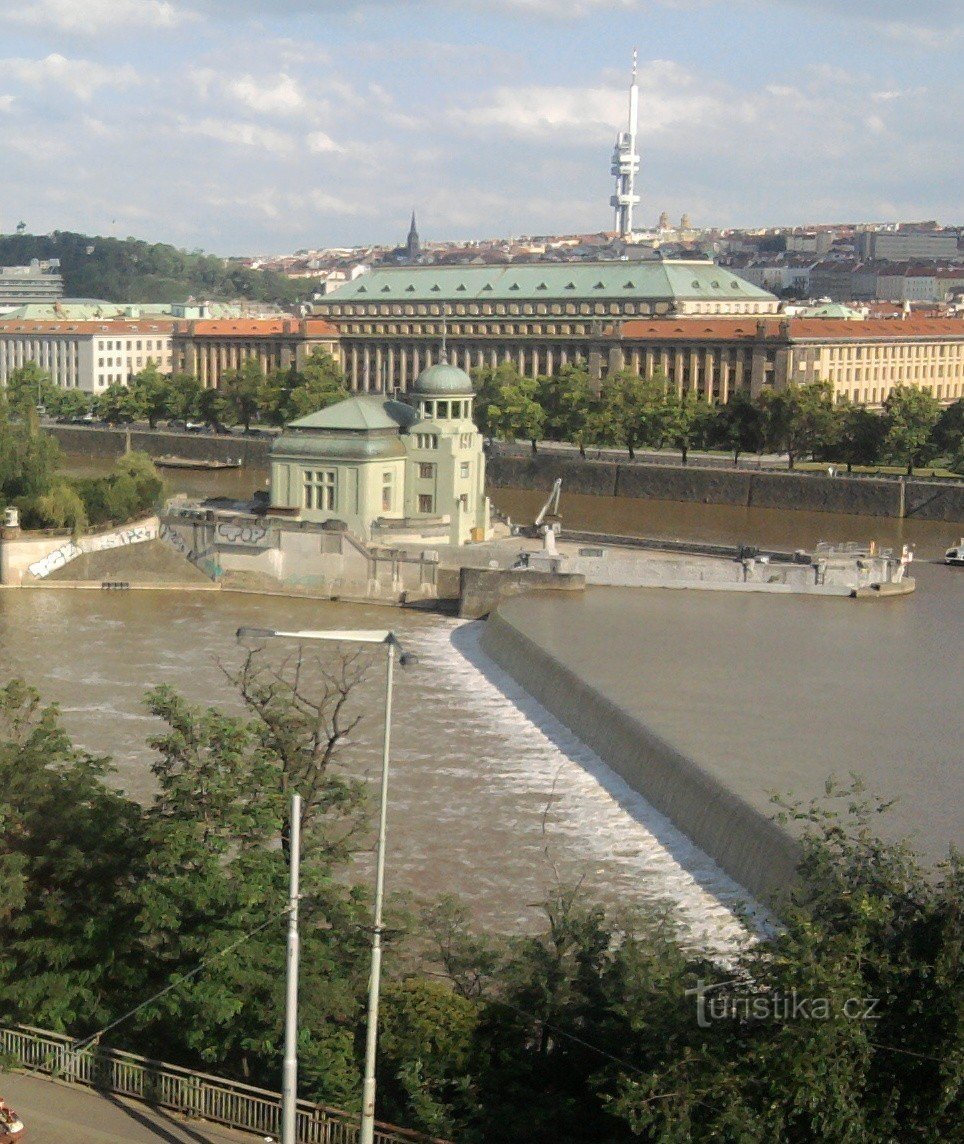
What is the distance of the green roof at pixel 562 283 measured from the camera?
13488cm

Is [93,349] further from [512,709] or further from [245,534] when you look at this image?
[512,709]

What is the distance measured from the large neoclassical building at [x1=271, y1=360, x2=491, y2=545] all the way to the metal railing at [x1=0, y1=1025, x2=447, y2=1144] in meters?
44.8

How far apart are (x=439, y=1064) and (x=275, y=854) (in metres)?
3.58

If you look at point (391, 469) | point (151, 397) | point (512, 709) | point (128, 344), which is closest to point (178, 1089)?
point (512, 709)

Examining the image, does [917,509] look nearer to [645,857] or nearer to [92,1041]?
[645,857]

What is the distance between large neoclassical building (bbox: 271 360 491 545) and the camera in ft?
214

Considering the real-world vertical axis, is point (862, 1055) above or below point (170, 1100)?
above

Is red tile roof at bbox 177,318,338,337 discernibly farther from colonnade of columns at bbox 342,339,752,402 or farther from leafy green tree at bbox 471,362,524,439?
leafy green tree at bbox 471,362,524,439

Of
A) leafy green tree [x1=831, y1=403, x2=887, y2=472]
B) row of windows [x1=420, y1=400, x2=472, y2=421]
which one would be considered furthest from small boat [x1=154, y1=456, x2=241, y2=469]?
row of windows [x1=420, y1=400, x2=472, y2=421]

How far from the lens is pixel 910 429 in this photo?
308 feet

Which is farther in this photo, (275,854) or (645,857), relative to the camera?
(645,857)

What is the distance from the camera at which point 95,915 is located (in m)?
21.0

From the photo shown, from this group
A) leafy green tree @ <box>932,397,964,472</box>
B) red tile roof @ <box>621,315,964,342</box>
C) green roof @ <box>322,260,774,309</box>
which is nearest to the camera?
leafy green tree @ <box>932,397,964,472</box>

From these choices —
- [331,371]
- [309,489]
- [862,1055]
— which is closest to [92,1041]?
[862,1055]
